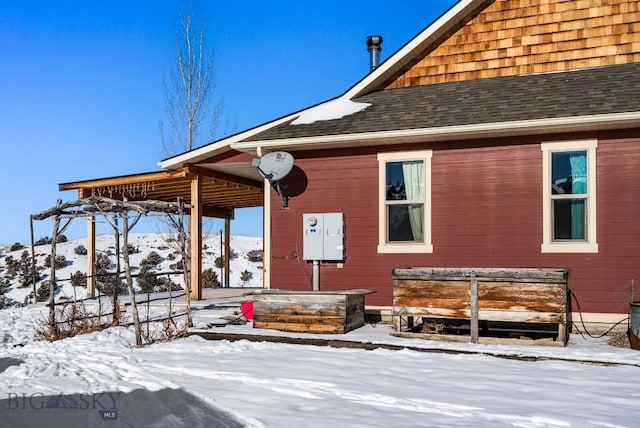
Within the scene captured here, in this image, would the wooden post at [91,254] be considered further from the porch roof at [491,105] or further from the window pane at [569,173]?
the window pane at [569,173]

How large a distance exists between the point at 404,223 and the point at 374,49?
6.30 metres

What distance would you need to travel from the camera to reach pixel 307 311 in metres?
9.99

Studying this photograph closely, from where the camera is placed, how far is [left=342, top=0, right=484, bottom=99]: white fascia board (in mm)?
12586

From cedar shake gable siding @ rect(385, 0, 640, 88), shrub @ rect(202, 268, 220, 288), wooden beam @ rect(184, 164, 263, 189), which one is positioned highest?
cedar shake gable siding @ rect(385, 0, 640, 88)

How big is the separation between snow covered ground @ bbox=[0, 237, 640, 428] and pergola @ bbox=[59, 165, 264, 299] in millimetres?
4965

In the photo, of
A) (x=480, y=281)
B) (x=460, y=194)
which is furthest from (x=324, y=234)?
(x=480, y=281)

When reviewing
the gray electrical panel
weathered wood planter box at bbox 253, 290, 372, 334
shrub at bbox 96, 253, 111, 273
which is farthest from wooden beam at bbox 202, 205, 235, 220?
shrub at bbox 96, 253, 111, 273

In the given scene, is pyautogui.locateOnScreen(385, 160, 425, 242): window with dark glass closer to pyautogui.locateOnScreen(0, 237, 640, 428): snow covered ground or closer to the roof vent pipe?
pyautogui.locateOnScreen(0, 237, 640, 428): snow covered ground

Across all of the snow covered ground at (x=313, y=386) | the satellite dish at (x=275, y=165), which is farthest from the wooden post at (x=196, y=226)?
the snow covered ground at (x=313, y=386)

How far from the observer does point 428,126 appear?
10.7m

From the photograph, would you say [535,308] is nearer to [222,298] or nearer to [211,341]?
[211,341]

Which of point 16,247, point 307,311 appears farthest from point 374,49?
point 16,247

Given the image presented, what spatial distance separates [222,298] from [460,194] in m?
7.05

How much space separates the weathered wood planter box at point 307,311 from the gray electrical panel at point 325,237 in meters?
1.31
